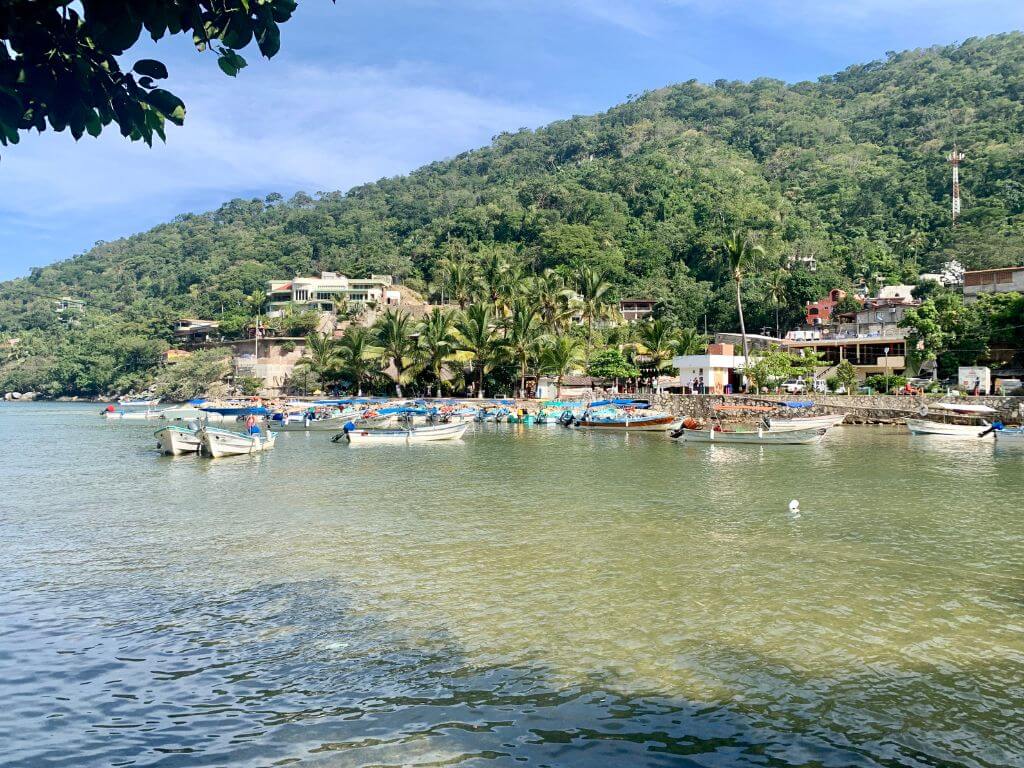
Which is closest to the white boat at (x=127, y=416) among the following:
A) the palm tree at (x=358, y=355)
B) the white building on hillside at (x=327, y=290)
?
the palm tree at (x=358, y=355)

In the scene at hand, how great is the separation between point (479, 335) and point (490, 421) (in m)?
9.12

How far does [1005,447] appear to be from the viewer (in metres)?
37.3

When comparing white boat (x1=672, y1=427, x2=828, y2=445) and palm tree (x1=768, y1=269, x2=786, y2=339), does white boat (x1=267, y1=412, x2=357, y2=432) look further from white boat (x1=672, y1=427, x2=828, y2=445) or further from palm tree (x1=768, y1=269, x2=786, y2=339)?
palm tree (x1=768, y1=269, x2=786, y2=339)

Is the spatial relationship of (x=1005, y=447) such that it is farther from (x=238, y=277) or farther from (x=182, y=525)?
(x=238, y=277)

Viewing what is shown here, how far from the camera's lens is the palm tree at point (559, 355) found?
6341cm

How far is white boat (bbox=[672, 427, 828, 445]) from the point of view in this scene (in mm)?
39250

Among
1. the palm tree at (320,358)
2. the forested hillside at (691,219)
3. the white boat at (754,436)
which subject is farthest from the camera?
the forested hillside at (691,219)

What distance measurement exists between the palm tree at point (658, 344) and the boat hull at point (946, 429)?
24740 millimetres

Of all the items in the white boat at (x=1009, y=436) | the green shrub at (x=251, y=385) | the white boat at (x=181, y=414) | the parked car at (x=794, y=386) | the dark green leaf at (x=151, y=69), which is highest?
the dark green leaf at (x=151, y=69)

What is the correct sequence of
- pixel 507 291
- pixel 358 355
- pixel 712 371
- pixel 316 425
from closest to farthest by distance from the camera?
pixel 316 425
pixel 712 371
pixel 358 355
pixel 507 291

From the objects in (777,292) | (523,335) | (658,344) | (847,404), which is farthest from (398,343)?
(777,292)

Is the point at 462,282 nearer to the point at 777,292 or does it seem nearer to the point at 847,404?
the point at 777,292

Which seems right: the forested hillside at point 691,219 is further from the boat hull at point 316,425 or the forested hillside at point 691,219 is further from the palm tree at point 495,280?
the boat hull at point 316,425

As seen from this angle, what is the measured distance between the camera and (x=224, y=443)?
34656 millimetres
